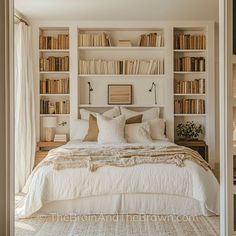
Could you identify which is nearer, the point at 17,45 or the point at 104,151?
the point at 104,151

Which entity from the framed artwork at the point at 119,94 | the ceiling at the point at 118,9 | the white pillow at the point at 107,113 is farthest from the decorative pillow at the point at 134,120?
the ceiling at the point at 118,9

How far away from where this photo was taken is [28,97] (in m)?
6.11

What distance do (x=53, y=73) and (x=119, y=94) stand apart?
3.87ft

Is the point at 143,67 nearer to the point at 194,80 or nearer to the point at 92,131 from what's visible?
the point at 194,80

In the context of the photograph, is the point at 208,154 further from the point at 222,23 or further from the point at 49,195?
the point at 222,23

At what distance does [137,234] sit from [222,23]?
217 centimetres

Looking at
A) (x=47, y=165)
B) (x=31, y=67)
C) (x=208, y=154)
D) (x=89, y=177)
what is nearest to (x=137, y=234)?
(x=89, y=177)

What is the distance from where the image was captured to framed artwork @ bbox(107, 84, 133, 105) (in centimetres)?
677

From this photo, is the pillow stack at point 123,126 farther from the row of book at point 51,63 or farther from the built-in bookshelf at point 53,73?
the row of book at point 51,63

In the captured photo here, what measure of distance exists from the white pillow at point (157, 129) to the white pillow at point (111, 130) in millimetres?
502

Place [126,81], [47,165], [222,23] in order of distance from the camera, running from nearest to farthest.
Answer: [222,23] < [47,165] < [126,81]

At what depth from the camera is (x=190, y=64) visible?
666 centimetres

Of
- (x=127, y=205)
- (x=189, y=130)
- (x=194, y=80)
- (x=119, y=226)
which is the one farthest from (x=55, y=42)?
(x=119, y=226)

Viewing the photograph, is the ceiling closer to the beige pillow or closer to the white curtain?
the white curtain
